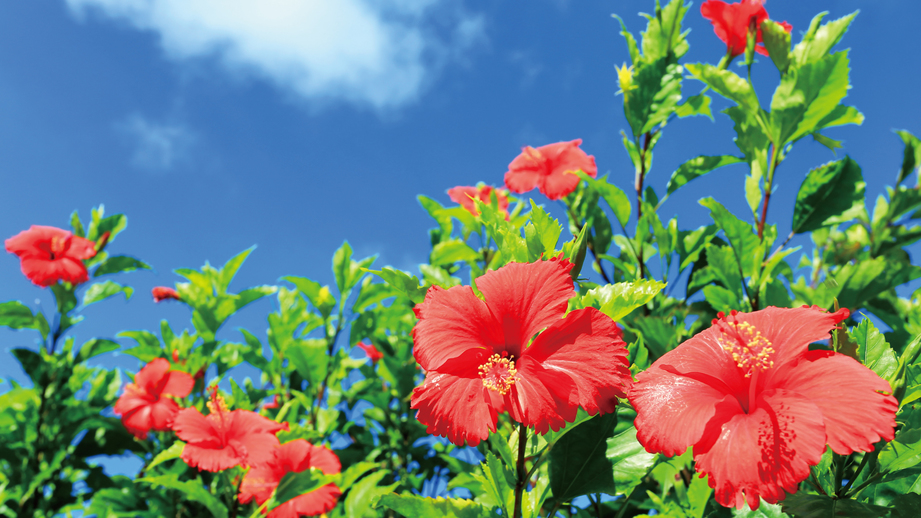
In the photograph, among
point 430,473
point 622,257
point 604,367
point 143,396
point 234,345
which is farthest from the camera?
point 234,345

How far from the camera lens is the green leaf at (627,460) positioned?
1.23 metres

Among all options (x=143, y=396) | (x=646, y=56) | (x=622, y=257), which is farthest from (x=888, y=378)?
(x=143, y=396)

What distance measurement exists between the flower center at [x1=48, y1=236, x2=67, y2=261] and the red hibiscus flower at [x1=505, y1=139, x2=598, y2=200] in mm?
2755

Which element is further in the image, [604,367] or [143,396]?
[143,396]

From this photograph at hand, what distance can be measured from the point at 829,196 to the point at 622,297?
1.49 m

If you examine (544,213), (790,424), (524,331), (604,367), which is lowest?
(790,424)

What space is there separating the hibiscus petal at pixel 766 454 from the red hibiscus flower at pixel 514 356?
184 millimetres

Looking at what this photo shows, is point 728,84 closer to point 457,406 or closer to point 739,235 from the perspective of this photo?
point 739,235

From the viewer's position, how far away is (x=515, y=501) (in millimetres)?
1158

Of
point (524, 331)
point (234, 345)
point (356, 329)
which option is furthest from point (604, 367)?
point (234, 345)

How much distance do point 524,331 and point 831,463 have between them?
63cm

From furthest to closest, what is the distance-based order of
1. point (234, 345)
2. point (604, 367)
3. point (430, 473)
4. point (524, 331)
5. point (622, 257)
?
point (234, 345) < point (430, 473) < point (622, 257) < point (524, 331) < point (604, 367)

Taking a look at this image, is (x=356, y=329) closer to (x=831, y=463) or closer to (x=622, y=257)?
(x=622, y=257)

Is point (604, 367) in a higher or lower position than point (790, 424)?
higher
